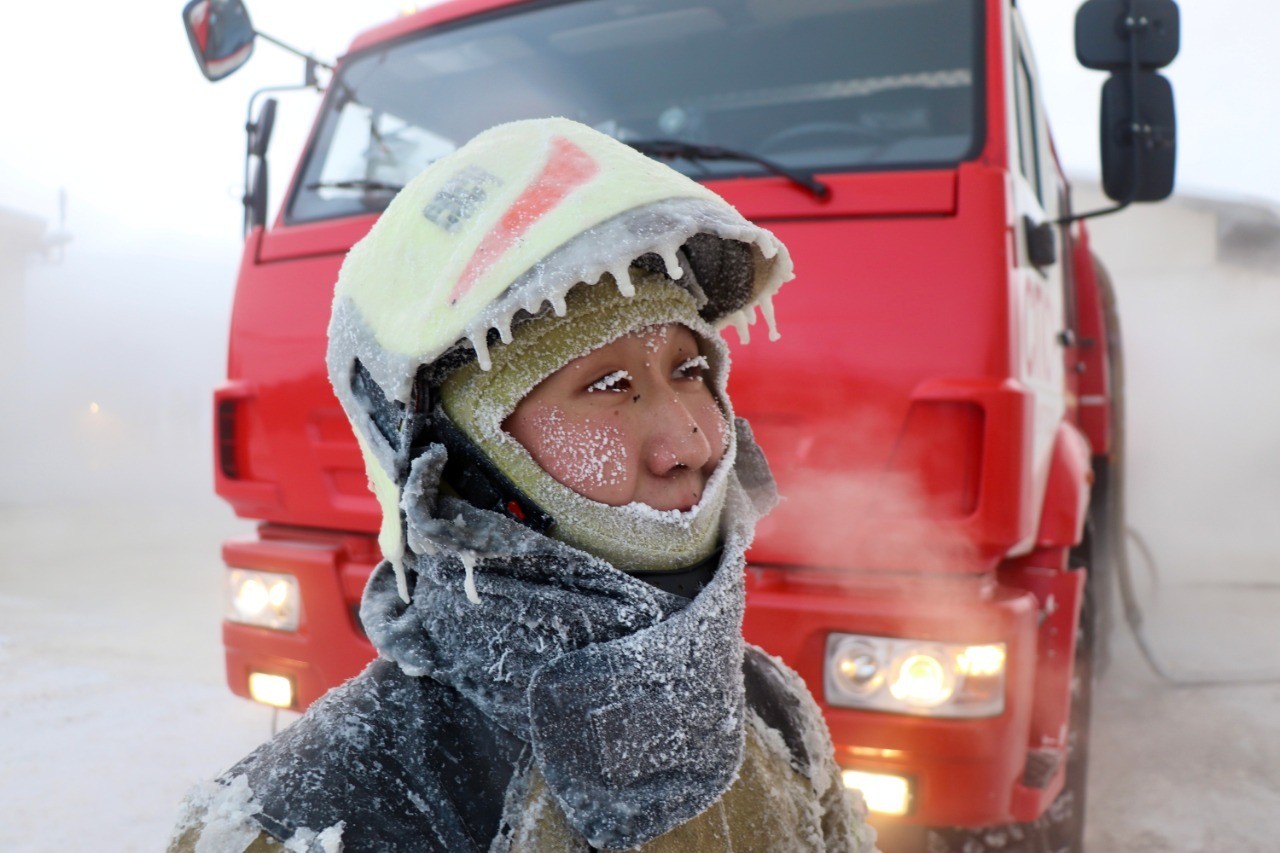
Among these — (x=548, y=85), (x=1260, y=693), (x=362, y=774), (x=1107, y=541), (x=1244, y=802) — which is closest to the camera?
(x=362, y=774)

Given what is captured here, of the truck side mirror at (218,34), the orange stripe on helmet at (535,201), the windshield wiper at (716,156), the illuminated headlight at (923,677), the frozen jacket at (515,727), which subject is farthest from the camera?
the truck side mirror at (218,34)

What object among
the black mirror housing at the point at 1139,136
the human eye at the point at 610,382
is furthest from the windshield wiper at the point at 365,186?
the black mirror housing at the point at 1139,136

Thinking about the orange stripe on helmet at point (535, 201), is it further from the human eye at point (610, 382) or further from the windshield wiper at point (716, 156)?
the windshield wiper at point (716, 156)

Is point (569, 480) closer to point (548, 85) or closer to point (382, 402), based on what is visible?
point (382, 402)

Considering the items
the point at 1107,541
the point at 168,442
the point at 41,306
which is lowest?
the point at 168,442

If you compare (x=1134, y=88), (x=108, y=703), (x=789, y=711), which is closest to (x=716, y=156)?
(x=1134, y=88)

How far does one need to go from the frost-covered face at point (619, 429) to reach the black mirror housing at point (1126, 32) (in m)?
1.67

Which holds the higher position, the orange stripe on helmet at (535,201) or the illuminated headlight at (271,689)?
the orange stripe on helmet at (535,201)

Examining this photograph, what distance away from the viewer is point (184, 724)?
3848mm

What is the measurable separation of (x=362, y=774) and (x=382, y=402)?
41 cm

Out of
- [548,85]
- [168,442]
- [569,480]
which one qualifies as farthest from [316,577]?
[168,442]

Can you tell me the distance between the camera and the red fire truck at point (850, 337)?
1894 mm

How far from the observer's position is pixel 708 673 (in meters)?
1.03

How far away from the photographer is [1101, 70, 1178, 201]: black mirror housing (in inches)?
87.0
